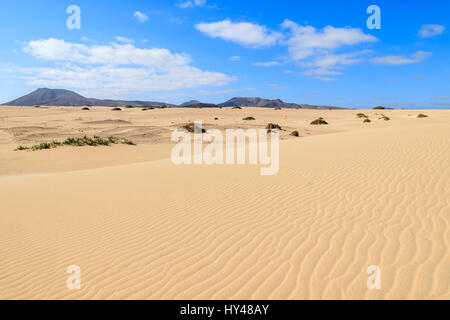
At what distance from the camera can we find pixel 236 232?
4.60 m

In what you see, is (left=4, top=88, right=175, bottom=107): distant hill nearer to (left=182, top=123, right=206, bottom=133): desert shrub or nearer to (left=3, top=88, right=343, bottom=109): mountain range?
(left=3, top=88, right=343, bottom=109): mountain range

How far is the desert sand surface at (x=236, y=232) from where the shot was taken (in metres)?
3.30

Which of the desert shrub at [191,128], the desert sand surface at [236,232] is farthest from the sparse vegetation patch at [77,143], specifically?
the desert sand surface at [236,232]

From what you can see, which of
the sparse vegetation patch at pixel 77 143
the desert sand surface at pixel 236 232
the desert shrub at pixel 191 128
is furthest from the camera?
the desert shrub at pixel 191 128

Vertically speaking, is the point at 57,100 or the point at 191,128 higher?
the point at 57,100

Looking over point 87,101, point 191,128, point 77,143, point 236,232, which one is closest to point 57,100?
point 87,101

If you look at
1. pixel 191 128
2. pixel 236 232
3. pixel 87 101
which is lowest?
pixel 236 232

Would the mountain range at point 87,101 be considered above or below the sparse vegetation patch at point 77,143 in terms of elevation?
above

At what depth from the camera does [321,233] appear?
4.35 m

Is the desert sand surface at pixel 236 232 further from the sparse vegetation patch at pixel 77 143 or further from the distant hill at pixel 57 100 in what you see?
the distant hill at pixel 57 100

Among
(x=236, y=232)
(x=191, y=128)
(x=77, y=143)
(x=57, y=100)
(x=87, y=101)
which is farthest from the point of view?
(x=87, y=101)

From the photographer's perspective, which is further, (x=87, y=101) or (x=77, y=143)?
(x=87, y=101)

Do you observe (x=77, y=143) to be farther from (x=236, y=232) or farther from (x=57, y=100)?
(x=57, y=100)

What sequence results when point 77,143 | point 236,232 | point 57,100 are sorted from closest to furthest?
point 236,232, point 77,143, point 57,100
